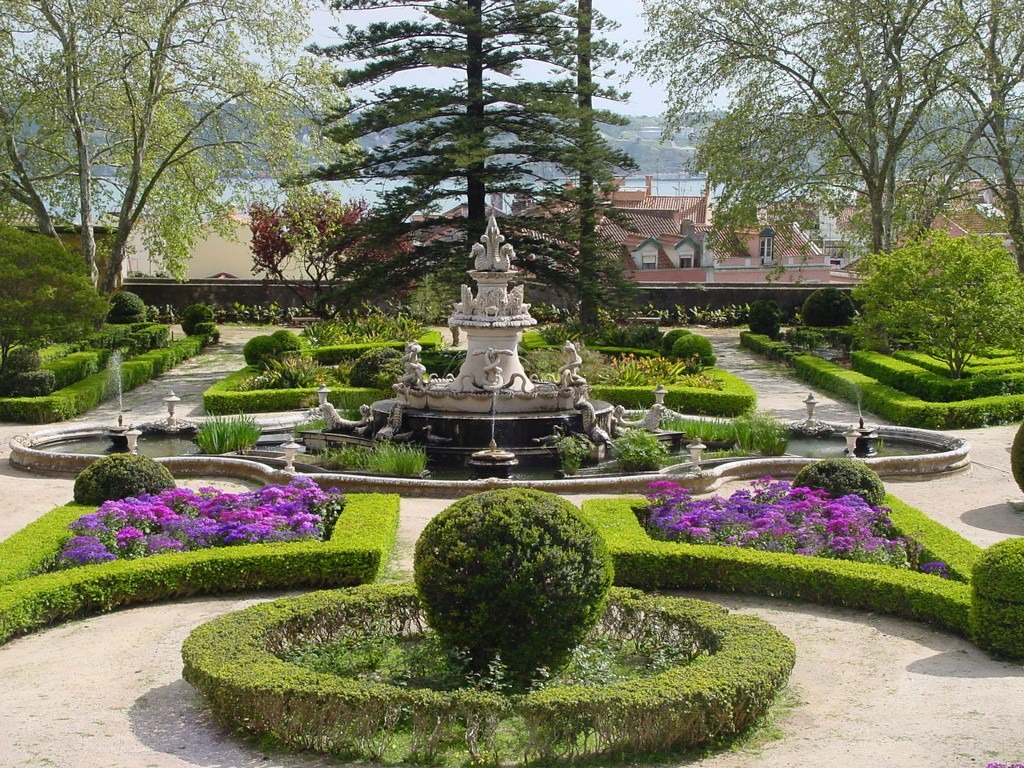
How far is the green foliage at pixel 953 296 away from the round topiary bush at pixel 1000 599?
1390 centimetres

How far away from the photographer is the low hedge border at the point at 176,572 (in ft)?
33.1

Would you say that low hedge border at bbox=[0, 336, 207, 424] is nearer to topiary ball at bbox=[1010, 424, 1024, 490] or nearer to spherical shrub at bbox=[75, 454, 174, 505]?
spherical shrub at bbox=[75, 454, 174, 505]

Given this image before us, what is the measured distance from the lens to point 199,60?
2962 centimetres

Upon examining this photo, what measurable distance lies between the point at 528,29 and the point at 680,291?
14.1 m

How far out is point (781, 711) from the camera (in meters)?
7.92

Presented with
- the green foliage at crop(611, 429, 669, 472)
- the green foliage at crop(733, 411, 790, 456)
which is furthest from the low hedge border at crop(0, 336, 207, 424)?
the green foliage at crop(733, 411, 790, 456)

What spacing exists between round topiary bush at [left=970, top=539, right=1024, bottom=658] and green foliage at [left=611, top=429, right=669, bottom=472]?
7399mm

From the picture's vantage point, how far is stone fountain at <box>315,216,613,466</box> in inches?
672

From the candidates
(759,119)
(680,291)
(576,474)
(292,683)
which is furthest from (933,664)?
(680,291)

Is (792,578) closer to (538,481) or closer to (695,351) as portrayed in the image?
(538,481)

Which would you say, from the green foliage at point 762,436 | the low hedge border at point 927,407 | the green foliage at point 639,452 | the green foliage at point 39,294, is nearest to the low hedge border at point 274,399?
the green foliage at point 39,294

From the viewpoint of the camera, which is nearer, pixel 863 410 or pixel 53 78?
pixel 863 410

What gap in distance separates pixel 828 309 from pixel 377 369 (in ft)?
51.4

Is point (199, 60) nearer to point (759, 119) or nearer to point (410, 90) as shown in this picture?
point (410, 90)
